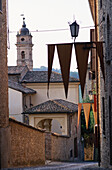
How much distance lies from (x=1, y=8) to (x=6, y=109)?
3.63m

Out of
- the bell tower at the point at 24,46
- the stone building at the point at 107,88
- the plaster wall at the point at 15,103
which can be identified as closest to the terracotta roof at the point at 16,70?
the plaster wall at the point at 15,103

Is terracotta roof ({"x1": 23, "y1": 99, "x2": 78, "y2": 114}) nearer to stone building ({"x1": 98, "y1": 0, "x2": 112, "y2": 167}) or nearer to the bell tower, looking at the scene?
stone building ({"x1": 98, "y1": 0, "x2": 112, "y2": 167})

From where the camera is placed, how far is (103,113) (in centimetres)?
1805

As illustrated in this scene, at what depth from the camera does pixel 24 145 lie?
19.8 meters

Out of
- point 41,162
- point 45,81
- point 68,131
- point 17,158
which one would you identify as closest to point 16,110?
point 45,81

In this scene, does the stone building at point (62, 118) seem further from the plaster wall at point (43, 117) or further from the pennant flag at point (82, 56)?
the pennant flag at point (82, 56)

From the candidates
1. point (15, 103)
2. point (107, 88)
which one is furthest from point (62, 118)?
point (107, 88)

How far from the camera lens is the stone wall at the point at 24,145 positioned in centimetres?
1840

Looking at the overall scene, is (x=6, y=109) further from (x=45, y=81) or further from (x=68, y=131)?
(x=45, y=81)

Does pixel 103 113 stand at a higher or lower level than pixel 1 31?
lower

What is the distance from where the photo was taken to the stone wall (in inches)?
724

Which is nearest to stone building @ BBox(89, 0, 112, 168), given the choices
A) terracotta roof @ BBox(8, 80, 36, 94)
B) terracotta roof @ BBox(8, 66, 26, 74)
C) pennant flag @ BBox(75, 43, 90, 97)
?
pennant flag @ BBox(75, 43, 90, 97)

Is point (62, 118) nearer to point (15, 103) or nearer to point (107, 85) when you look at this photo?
point (15, 103)

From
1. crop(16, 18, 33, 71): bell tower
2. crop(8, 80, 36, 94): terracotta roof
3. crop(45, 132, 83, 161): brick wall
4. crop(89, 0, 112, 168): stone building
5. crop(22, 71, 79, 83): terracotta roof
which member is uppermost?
crop(16, 18, 33, 71): bell tower
